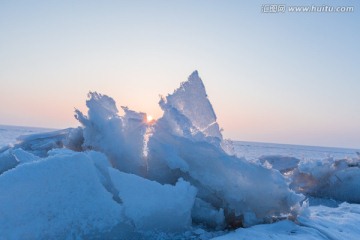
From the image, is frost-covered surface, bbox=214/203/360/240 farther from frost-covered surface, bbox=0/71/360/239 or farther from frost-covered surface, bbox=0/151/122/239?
frost-covered surface, bbox=0/151/122/239

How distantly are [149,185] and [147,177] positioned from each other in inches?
35.3

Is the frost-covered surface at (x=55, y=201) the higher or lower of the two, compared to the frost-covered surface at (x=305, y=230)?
higher

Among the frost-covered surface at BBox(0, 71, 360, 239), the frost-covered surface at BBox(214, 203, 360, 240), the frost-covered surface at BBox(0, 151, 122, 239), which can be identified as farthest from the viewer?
the frost-covered surface at BBox(214, 203, 360, 240)

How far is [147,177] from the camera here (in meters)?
4.43

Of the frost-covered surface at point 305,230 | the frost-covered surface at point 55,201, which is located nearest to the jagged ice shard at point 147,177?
the frost-covered surface at point 55,201

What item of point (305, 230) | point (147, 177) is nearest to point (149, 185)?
point (147, 177)

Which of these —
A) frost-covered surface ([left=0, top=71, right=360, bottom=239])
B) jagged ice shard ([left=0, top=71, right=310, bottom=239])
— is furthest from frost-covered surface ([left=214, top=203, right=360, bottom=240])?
jagged ice shard ([left=0, top=71, right=310, bottom=239])

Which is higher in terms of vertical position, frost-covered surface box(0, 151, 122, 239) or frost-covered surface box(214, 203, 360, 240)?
frost-covered surface box(0, 151, 122, 239)

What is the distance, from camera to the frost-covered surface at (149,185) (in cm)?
297

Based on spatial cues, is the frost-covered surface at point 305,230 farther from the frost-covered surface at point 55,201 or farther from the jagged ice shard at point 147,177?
the frost-covered surface at point 55,201

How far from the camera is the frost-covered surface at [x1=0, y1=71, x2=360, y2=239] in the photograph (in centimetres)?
297

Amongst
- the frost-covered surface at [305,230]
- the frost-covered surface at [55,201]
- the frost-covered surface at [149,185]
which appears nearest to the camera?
the frost-covered surface at [55,201]

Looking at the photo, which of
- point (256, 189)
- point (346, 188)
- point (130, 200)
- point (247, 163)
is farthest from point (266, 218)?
point (346, 188)

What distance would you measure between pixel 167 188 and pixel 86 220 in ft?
2.93
